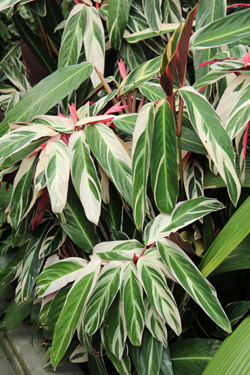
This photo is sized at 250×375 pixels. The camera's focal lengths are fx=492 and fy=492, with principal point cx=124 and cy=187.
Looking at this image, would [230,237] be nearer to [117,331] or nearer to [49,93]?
[117,331]

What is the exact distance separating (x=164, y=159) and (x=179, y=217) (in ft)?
0.44

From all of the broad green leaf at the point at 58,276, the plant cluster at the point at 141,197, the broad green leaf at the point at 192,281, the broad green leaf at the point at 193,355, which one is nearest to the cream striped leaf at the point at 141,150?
the plant cluster at the point at 141,197

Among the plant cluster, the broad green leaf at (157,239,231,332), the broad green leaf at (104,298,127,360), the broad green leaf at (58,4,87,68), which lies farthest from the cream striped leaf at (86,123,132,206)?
the broad green leaf at (58,4,87,68)

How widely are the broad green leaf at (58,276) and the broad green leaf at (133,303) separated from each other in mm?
116

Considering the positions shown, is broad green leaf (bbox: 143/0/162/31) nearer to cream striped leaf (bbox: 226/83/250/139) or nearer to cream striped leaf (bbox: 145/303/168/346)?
cream striped leaf (bbox: 226/83/250/139)

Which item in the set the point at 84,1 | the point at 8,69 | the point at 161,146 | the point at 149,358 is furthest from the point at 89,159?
the point at 8,69

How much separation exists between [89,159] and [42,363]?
0.67 metres

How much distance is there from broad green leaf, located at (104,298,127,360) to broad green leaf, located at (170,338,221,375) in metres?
0.15

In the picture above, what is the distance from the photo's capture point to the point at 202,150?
1.05 meters

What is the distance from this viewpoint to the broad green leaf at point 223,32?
1.04 meters

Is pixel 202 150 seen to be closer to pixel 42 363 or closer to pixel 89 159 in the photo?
pixel 89 159

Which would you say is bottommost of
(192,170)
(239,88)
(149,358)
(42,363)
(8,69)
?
(42,363)

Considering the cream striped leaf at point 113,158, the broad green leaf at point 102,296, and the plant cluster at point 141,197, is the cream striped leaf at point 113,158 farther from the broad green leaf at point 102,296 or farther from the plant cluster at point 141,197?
the broad green leaf at point 102,296

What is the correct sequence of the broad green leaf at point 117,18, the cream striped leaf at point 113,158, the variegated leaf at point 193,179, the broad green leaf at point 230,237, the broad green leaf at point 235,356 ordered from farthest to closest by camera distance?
the broad green leaf at point 117,18
the variegated leaf at point 193,179
the cream striped leaf at point 113,158
the broad green leaf at point 230,237
the broad green leaf at point 235,356
